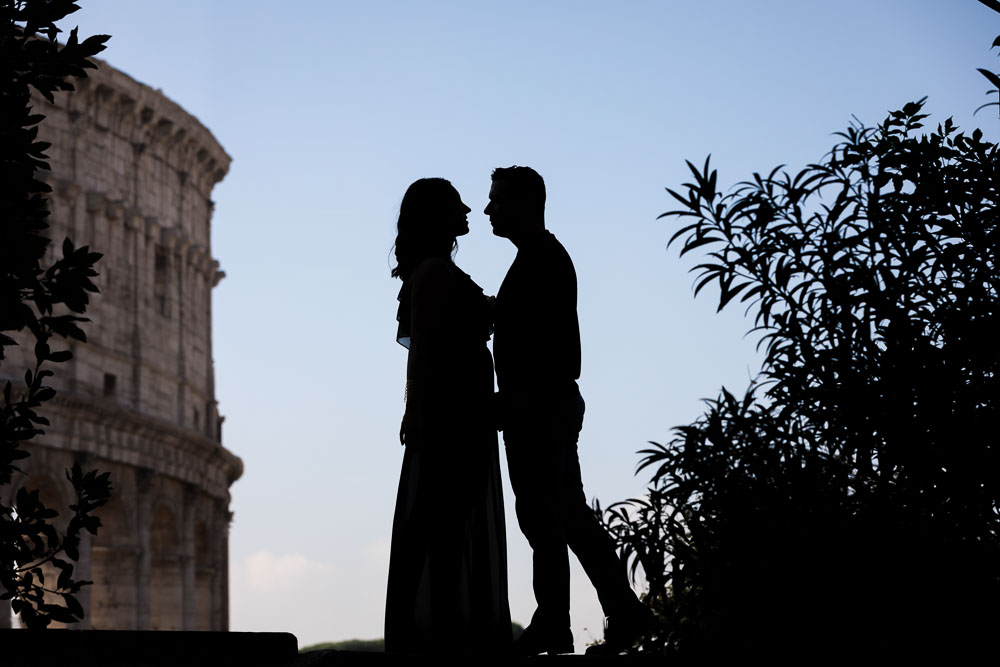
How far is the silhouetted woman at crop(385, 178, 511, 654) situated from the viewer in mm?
6020

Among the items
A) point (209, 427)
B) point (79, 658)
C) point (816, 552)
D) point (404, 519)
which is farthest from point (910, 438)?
point (209, 427)

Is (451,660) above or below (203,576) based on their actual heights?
below

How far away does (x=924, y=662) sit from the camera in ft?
18.1

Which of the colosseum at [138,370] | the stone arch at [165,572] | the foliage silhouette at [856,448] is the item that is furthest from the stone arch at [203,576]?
the foliage silhouette at [856,448]

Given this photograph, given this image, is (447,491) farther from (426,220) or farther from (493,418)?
(426,220)

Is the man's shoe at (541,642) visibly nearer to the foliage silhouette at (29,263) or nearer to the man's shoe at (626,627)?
the man's shoe at (626,627)

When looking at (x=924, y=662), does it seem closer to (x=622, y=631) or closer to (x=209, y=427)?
(x=622, y=631)

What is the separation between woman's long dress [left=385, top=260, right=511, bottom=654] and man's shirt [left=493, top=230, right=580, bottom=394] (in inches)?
5.7

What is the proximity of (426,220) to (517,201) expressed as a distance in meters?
0.39

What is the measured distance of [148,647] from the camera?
5.36 meters

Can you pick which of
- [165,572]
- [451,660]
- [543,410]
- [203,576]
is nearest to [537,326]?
[543,410]

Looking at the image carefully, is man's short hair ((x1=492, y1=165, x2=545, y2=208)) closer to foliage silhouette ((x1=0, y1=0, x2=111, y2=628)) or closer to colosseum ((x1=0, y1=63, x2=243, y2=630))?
foliage silhouette ((x1=0, y1=0, x2=111, y2=628))

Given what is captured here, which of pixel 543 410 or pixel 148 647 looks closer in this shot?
pixel 148 647

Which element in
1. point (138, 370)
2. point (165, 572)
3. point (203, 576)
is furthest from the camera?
point (203, 576)
